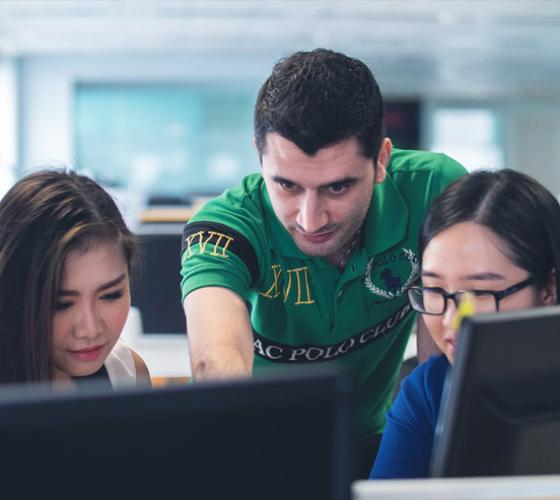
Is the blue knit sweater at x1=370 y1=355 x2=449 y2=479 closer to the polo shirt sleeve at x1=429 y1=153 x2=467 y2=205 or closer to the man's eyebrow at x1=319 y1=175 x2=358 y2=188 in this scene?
the man's eyebrow at x1=319 y1=175 x2=358 y2=188

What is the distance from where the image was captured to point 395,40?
376 inches

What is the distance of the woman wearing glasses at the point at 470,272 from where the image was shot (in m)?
1.22

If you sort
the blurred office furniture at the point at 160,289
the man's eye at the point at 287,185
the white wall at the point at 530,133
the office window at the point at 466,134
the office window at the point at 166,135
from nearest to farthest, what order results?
the man's eye at the point at 287,185
the blurred office furniture at the point at 160,289
the office window at the point at 166,135
the office window at the point at 466,134
the white wall at the point at 530,133

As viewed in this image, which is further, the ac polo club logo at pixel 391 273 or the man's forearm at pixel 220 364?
the ac polo club logo at pixel 391 273

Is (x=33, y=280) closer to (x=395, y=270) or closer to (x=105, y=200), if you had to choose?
(x=105, y=200)

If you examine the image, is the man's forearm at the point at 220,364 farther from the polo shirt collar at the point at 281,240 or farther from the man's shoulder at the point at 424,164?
the man's shoulder at the point at 424,164

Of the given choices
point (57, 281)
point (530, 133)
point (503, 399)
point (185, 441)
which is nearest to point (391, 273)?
point (57, 281)

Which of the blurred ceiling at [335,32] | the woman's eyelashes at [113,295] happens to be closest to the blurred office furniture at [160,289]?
the woman's eyelashes at [113,295]

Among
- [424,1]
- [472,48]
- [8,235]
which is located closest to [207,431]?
[8,235]

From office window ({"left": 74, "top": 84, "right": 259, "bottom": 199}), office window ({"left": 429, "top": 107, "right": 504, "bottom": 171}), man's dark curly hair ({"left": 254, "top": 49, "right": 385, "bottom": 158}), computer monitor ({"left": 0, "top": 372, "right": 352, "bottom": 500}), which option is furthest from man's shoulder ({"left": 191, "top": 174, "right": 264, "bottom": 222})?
office window ({"left": 429, "top": 107, "right": 504, "bottom": 171})

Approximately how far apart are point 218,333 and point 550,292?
500 mm

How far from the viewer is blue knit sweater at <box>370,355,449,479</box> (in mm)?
1215

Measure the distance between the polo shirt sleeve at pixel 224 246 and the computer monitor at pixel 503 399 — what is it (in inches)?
27.0

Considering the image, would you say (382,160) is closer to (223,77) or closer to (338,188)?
(338,188)
